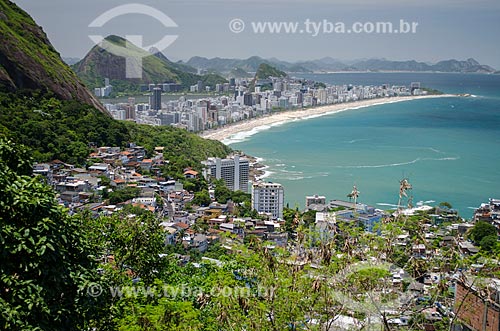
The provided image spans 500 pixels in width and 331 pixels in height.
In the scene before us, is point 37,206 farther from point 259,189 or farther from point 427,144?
point 427,144

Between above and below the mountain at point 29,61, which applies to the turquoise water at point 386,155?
below

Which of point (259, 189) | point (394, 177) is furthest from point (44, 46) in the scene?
point (394, 177)

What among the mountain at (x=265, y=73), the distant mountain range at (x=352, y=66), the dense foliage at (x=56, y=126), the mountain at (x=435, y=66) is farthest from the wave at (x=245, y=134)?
the mountain at (x=435, y=66)

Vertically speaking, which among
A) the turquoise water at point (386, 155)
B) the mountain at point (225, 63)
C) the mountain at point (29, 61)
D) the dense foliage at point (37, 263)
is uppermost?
the mountain at point (225, 63)

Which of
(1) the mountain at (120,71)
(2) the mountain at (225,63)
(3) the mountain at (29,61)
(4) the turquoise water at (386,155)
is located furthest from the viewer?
(2) the mountain at (225,63)

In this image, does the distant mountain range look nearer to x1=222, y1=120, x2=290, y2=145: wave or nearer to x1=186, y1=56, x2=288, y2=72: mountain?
x1=186, y1=56, x2=288, y2=72: mountain

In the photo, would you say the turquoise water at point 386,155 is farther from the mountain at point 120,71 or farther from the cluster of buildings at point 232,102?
the mountain at point 120,71

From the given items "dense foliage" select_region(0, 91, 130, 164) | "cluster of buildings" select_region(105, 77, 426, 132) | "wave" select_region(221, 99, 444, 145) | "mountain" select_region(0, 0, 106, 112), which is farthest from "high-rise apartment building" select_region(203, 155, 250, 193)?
"cluster of buildings" select_region(105, 77, 426, 132)
